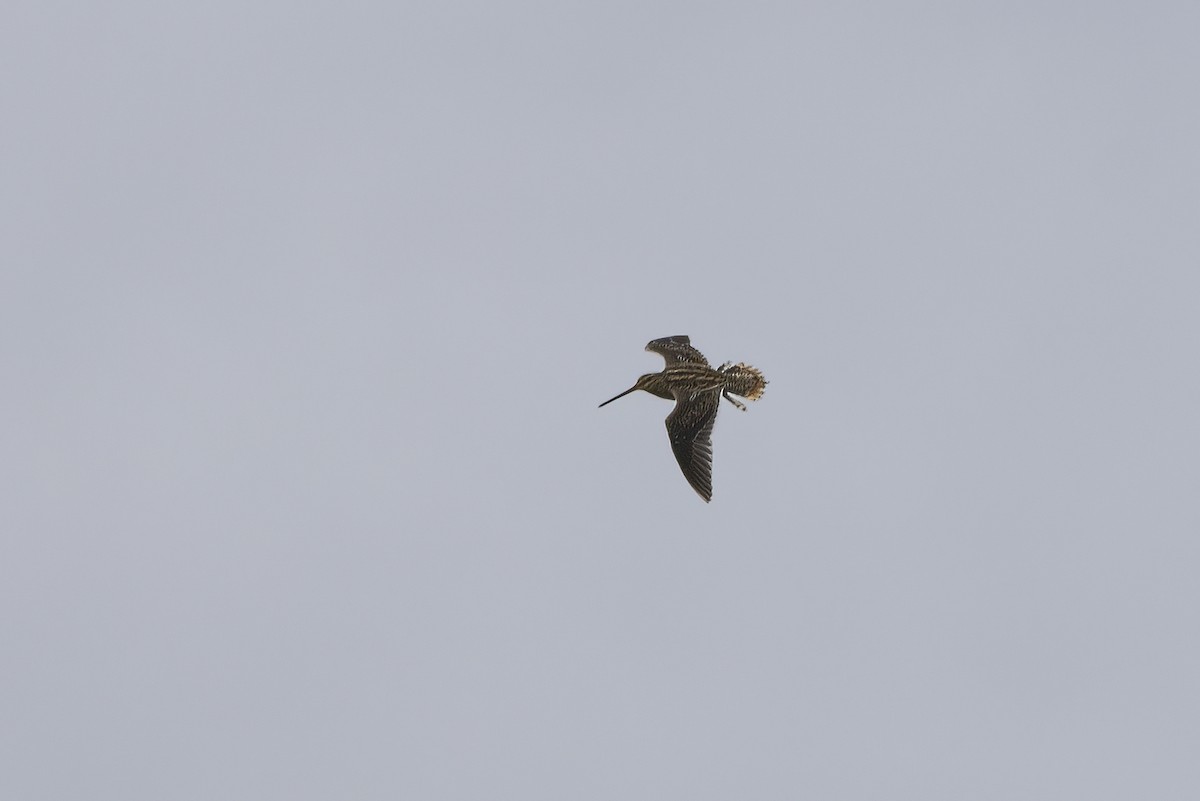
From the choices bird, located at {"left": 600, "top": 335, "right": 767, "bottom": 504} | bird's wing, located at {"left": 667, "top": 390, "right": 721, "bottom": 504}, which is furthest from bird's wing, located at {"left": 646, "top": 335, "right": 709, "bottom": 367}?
bird's wing, located at {"left": 667, "top": 390, "right": 721, "bottom": 504}

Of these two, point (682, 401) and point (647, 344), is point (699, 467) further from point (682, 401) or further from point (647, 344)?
point (647, 344)

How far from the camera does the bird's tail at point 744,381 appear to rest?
139 ft

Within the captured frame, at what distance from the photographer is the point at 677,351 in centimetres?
4331

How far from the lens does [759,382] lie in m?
43.3

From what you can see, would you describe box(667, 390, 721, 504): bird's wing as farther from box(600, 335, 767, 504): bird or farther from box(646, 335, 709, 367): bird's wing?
box(646, 335, 709, 367): bird's wing

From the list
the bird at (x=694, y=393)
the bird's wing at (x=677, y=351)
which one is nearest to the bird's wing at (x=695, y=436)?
the bird at (x=694, y=393)

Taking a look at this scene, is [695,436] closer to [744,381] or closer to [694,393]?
[694,393]

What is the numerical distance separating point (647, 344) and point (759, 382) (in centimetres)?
329

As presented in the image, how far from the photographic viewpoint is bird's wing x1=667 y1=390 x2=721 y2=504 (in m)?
40.6

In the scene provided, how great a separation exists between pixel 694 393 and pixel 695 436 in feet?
3.93

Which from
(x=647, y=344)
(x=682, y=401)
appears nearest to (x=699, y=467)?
(x=682, y=401)

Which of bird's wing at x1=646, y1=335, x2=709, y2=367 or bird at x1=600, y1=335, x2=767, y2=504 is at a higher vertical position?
bird's wing at x1=646, y1=335, x2=709, y2=367

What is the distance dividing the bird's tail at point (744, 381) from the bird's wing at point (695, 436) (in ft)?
3.22

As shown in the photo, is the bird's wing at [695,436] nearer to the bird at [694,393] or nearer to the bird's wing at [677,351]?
the bird at [694,393]
